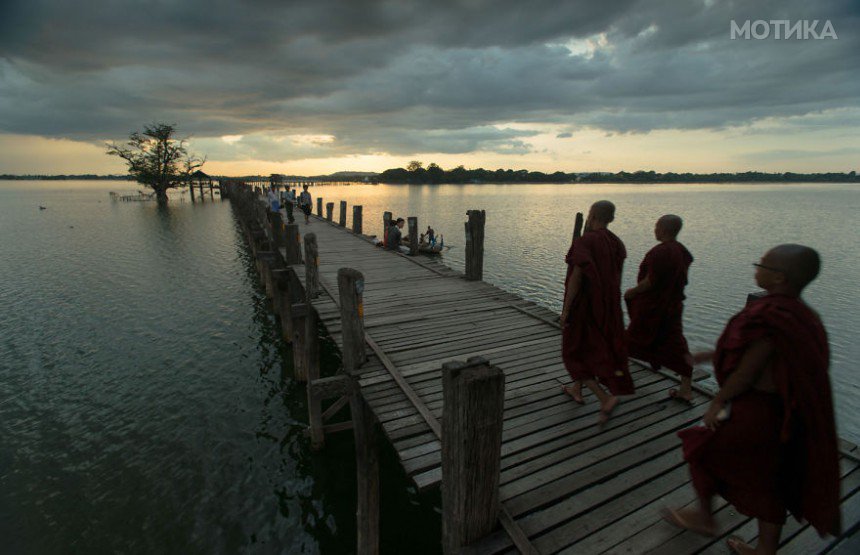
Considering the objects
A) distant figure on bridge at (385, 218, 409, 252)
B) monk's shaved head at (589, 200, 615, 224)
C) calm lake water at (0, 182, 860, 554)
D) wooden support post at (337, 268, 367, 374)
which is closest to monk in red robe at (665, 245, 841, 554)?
monk's shaved head at (589, 200, 615, 224)

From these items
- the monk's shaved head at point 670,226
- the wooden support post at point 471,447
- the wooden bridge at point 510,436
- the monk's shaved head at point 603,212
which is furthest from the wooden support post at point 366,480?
the monk's shaved head at point 670,226

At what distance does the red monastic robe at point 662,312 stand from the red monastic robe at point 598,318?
376 millimetres

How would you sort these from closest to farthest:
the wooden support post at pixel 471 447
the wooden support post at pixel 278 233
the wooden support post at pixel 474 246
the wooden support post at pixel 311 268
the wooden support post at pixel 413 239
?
1. the wooden support post at pixel 471 447
2. the wooden support post at pixel 311 268
3. the wooden support post at pixel 474 246
4. the wooden support post at pixel 413 239
5. the wooden support post at pixel 278 233

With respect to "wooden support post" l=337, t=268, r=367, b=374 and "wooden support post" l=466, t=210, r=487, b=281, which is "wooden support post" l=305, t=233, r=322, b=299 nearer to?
"wooden support post" l=337, t=268, r=367, b=374

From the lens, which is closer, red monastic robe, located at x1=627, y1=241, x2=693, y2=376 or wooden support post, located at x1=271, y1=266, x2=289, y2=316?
red monastic robe, located at x1=627, y1=241, x2=693, y2=376

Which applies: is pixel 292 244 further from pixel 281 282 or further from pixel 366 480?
pixel 366 480

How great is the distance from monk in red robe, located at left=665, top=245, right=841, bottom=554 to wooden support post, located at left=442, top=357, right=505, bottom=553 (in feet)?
4.20

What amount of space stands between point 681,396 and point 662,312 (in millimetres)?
937

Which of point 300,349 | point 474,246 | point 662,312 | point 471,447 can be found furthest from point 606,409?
point 300,349

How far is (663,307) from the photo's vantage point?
13.5 feet

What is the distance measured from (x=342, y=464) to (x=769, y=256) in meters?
6.11

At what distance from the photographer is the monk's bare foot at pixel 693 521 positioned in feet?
9.02

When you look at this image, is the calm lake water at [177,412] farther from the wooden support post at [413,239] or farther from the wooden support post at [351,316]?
the wooden support post at [413,239]

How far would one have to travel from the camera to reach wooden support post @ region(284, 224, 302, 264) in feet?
35.4
